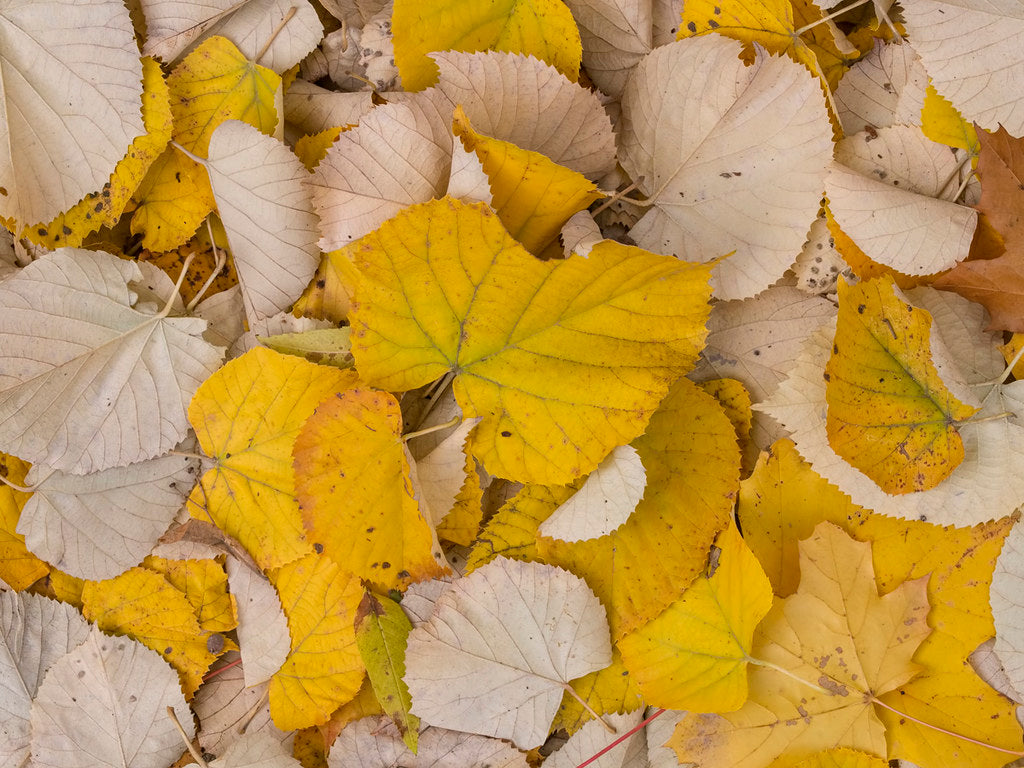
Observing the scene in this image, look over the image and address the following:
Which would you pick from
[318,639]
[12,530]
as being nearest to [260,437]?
[318,639]

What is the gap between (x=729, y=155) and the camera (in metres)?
0.91

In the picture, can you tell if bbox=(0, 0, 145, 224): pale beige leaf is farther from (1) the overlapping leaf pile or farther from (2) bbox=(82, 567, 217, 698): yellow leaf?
(2) bbox=(82, 567, 217, 698): yellow leaf

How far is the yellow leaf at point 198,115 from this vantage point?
3.24 feet

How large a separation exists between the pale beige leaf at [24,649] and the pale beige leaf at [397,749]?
14.7 inches

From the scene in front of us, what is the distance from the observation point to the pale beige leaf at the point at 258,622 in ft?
3.24

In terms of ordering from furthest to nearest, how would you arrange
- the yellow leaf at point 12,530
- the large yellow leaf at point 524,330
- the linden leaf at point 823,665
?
the yellow leaf at point 12,530, the linden leaf at point 823,665, the large yellow leaf at point 524,330

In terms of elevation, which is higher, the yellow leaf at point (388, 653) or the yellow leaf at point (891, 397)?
the yellow leaf at point (891, 397)

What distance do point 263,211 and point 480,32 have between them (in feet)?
1.10

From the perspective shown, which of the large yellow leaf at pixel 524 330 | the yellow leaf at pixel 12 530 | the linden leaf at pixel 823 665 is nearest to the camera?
the large yellow leaf at pixel 524 330

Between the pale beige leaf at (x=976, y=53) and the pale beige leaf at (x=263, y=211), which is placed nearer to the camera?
the pale beige leaf at (x=976, y=53)

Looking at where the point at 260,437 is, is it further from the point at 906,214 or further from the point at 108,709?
the point at 906,214

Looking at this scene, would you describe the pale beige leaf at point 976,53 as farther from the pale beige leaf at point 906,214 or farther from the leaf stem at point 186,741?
the leaf stem at point 186,741

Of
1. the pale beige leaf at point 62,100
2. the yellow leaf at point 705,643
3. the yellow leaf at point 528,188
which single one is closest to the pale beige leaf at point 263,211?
the pale beige leaf at point 62,100

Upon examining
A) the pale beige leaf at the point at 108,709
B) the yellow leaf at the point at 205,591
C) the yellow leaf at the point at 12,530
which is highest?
the yellow leaf at the point at 12,530
